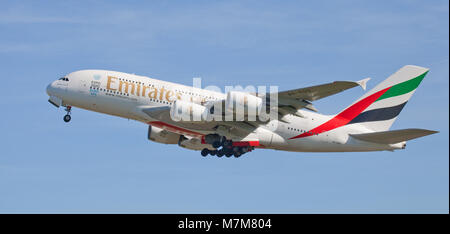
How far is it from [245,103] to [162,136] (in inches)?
425

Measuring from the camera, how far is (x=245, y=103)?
35.5 m

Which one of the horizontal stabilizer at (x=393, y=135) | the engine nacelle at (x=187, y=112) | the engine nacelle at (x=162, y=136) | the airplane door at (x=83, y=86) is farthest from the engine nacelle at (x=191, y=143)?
the horizontal stabilizer at (x=393, y=135)

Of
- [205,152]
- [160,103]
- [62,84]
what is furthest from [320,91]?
[62,84]

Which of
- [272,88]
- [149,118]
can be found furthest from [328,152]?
[149,118]

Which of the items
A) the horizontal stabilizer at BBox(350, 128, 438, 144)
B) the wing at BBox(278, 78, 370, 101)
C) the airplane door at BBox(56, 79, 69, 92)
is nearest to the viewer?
the wing at BBox(278, 78, 370, 101)

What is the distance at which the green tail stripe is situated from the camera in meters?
43.5

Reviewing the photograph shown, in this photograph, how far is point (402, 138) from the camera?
128ft

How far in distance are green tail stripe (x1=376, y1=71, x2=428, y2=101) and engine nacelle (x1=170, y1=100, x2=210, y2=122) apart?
13.5m

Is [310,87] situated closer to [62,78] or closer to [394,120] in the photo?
[394,120]

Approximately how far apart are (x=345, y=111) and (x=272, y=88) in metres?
8.77

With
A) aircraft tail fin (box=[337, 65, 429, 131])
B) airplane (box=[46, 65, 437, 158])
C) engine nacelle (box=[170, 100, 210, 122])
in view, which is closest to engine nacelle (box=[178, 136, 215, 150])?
airplane (box=[46, 65, 437, 158])

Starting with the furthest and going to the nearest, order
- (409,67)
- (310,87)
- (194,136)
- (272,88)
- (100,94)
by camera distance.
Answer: (409,67) < (194,136) < (100,94) < (272,88) < (310,87)

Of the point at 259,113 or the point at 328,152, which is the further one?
the point at 328,152

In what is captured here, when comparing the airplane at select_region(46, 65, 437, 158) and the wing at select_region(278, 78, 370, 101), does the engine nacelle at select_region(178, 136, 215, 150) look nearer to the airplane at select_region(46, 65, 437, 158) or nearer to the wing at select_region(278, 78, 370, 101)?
the airplane at select_region(46, 65, 437, 158)
